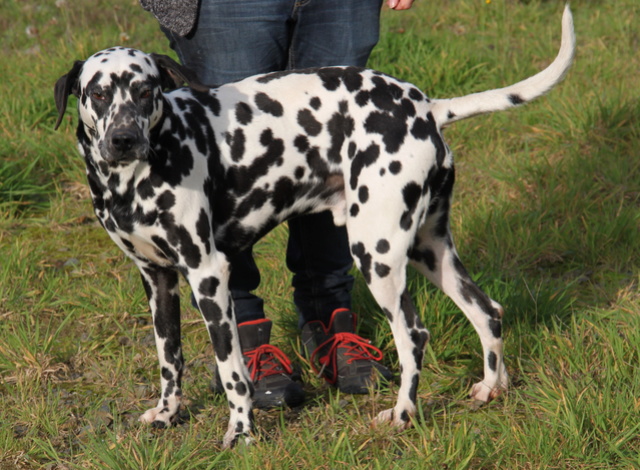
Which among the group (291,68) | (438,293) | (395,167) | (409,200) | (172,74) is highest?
(172,74)

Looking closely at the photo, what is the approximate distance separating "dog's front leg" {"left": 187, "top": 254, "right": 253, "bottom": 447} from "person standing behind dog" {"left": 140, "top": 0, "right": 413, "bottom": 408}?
0.38 meters

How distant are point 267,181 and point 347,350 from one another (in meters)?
0.97

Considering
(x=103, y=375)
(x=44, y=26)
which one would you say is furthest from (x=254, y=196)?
(x=44, y=26)

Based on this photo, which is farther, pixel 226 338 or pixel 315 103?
pixel 315 103

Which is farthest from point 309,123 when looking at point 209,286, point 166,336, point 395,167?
point 166,336

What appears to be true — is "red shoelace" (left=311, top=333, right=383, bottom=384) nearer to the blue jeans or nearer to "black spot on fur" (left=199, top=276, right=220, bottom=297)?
the blue jeans

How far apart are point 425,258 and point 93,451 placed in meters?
1.56

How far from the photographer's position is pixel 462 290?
3.53 m

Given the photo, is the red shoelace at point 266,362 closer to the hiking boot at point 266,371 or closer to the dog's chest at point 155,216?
the hiking boot at point 266,371

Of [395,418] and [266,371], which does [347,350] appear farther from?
[395,418]

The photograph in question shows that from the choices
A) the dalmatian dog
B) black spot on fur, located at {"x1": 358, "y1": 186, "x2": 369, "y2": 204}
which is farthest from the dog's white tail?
black spot on fur, located at {"x1": 358, "y1": 186, "x2": 369, "y2": 204}

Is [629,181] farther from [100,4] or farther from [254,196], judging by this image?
[100,4]

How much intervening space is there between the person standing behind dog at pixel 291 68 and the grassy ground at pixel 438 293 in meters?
0.16

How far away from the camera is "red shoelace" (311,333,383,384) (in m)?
3.81
